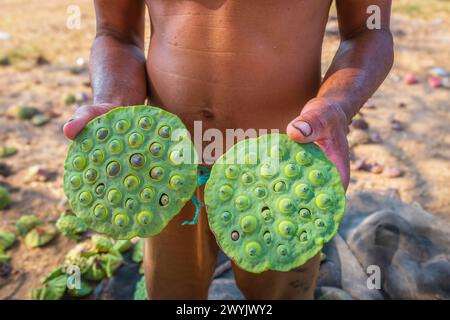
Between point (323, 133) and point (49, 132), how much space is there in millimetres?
3062

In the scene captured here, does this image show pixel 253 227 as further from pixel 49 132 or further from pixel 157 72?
pixel 49 132

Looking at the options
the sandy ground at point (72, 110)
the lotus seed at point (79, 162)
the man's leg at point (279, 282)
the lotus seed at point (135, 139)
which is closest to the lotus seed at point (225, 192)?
the lotus seed at point (135, 139)

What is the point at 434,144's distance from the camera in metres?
3.31

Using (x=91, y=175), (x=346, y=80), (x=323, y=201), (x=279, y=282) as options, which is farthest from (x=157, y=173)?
(x=279, y=282)

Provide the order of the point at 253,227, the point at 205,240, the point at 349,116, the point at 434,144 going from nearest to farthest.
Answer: the point at 253,227 → the point at 349,116 → the point at 205,240 → the point at 434,144

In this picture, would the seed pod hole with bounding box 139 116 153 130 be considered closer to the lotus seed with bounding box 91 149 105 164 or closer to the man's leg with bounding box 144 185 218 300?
the lotus seed with bounding box 91 149 105 164

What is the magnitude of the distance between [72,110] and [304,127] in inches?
131

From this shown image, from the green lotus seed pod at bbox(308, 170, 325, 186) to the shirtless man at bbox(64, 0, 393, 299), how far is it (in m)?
0.08

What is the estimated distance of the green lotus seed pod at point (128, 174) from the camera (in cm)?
108

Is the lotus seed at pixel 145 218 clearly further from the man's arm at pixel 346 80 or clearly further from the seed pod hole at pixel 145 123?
the man's arm at pixel 346 80

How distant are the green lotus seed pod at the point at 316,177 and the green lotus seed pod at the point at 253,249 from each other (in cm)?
20

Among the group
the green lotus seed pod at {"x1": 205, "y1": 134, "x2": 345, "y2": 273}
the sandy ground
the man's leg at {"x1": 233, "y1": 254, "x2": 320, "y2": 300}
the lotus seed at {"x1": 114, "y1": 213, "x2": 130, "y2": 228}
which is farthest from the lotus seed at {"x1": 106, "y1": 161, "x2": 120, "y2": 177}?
the sandy ground
